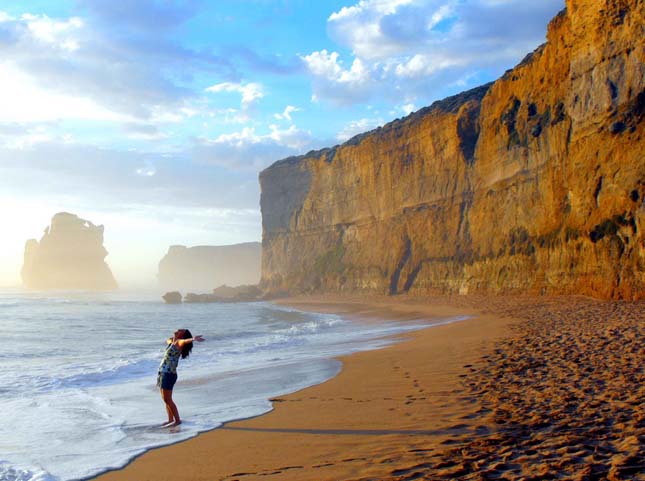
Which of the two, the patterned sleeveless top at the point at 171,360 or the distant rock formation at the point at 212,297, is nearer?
the patterned sleeveless top at the point at 171,360

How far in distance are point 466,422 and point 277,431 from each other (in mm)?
2033

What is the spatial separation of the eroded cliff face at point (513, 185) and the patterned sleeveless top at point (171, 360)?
17.3 meters

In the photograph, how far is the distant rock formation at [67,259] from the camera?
517ft

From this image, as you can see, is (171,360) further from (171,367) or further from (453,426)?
(453,426)

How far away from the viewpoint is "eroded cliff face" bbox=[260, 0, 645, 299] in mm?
20781

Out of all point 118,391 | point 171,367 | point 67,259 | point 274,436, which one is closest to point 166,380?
point 171,367

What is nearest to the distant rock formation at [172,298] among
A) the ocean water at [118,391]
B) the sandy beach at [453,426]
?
the ocean water at [118,391]

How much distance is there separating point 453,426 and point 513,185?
30.0m

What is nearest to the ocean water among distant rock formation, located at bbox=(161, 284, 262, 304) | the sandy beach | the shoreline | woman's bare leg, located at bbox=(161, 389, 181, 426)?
woman's bare leg, located at bbox=(161, 389, 181, 426)

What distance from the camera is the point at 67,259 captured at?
157 meters

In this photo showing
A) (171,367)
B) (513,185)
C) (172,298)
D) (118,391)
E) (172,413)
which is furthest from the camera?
(172,298)

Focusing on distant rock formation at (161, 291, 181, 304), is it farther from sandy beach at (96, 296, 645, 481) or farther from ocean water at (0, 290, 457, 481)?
sandy beach at (96, 296, 645, 481)

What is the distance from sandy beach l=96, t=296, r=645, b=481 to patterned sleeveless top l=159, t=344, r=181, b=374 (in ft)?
4.23

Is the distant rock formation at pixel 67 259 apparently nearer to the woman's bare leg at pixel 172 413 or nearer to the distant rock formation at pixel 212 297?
the distant rock formation at pixel 212 297
